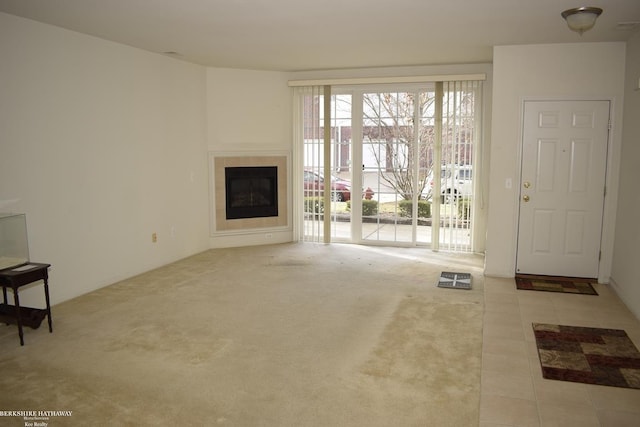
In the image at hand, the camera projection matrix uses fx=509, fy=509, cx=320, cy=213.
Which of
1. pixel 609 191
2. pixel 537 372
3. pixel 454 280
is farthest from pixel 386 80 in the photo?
pixel 537 372

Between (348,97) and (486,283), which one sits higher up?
(348,97)

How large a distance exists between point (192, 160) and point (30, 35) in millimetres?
2761

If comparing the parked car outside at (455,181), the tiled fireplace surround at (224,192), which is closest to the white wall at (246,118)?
the tiled fireplace surround at (224,192)

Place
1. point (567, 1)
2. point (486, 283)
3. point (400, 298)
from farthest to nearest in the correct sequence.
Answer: point (486, 283) < point (400, 298) < point (567, 1)

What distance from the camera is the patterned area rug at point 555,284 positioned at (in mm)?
5367

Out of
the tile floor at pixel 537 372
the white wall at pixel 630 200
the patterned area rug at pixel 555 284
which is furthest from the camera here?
the patterned area rug at pixel 555 284

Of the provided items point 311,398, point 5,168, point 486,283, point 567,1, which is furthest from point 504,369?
point 5,168

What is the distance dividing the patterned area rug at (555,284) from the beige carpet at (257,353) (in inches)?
20.8

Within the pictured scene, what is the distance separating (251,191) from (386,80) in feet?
8.38

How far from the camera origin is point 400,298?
5129 millimetres

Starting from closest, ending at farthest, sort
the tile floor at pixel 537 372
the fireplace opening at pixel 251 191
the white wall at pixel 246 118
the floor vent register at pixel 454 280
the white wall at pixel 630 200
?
the tile floor at pixel 537 372
the white wall at pixel 630 200
the floor vent register at pixel 454 280
the white wall at pixel 246 118
the fireplace opening at pixel 251 191

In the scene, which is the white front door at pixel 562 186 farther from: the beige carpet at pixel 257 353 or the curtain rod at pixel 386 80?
the curtain rod at pixel 386 80

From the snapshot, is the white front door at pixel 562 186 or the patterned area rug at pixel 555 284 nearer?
the patterned area rug at pixel 555 284

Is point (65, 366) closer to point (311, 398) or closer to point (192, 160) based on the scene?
point (311, 398)
